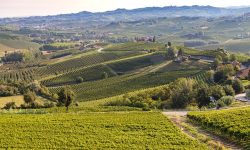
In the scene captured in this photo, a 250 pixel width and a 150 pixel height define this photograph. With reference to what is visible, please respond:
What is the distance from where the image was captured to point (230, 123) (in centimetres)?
5159

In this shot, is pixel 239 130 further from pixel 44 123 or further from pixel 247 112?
pixel 44 123

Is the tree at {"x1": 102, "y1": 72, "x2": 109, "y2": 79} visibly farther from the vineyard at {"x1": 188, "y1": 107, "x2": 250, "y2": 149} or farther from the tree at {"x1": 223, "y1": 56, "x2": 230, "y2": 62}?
the vineyard at {"x1": 188, "y1": 107, "x2": 250, "y2": 149}

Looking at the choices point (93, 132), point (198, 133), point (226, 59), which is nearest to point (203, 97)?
point (198, 133)

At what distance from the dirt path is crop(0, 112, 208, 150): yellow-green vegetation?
4.73ft

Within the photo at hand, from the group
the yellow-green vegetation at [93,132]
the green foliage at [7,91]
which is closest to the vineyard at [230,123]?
the yellow-green vegetation at [93,132]

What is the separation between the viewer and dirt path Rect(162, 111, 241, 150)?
→ 46.2 m

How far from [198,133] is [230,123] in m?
5.08

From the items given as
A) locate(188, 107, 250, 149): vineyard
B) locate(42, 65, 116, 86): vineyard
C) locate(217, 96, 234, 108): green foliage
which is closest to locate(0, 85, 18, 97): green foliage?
locate(42, 65, 116, 86): vineyard

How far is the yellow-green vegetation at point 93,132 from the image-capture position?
45.9 meters

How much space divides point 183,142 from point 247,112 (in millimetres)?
15428

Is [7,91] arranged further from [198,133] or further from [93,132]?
[198,133]

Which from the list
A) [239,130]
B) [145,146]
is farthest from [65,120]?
[239,130]

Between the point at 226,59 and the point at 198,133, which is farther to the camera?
the point at 226,59

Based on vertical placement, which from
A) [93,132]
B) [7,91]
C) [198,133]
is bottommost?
[7,91]
